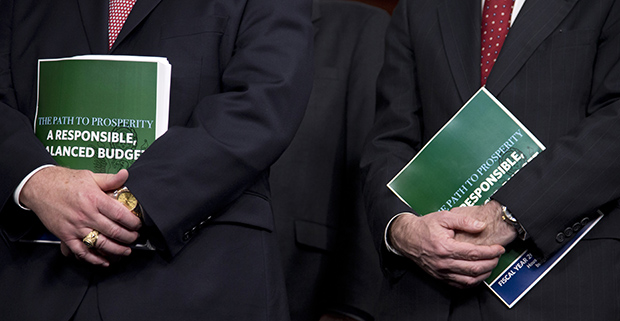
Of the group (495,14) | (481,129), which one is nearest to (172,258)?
(481,129)

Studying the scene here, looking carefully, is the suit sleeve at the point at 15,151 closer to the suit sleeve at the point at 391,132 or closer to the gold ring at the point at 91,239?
the gold ring at the point at 91,239

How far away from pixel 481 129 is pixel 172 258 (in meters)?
0.62

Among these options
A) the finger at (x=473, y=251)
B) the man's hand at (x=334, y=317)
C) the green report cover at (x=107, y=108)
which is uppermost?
the green report cover at (x=107, y=108)

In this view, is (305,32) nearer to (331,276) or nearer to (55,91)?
(55,91)

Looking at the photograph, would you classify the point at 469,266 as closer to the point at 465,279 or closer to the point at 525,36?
the point at 465,279

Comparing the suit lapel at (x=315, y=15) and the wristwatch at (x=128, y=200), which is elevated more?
the suit lapel at (x=315, y=15)

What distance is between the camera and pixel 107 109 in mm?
1289

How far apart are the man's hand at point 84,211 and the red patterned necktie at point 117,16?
0.93 feet

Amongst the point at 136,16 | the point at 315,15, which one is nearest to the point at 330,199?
the point at 315,15

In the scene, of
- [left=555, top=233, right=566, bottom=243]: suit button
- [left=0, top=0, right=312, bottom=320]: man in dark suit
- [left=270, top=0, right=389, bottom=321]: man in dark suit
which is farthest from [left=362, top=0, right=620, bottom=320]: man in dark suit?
[left=270, top=0, right=389, bottom=321]: man in dark suit

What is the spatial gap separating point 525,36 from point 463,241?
426 millimetres

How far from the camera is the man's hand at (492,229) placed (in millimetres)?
1338

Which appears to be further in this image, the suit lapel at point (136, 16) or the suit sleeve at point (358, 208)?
the suit sleeve at point (358, 208)

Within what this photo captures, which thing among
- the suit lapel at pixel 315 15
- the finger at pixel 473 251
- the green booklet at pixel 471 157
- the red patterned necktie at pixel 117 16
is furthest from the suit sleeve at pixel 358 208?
the red patterned necktie at pixel 117 16
